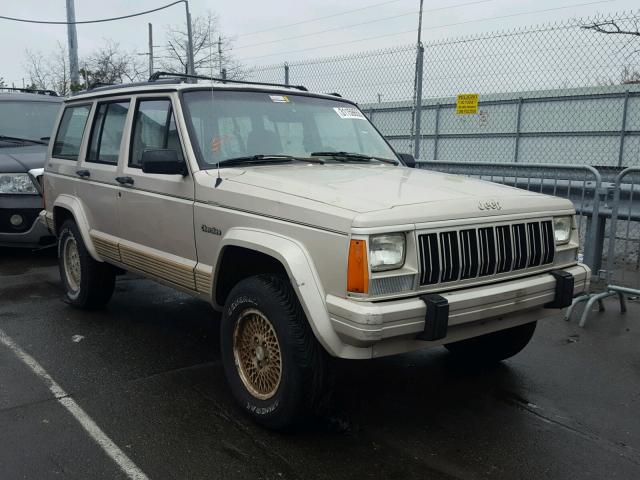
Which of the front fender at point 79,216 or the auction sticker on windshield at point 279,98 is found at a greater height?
the auction sticker on windshield at point 279,98

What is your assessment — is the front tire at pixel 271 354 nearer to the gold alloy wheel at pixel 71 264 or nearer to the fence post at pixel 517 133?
the gold alloy wheel at pixel 71 264

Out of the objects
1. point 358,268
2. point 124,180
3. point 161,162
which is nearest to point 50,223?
point 124,180

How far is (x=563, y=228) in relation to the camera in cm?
389

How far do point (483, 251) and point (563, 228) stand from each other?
840 millimetres

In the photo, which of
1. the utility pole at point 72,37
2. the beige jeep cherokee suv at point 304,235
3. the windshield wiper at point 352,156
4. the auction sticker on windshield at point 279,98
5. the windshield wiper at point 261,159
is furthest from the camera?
the utility pole at point 72,37

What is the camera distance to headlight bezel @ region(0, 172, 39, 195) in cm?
752

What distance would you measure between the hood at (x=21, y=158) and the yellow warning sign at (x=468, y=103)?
5.37m

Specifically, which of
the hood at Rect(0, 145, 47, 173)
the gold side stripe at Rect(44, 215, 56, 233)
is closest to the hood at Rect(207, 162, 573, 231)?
the gold side stripe at Rect(44, 215, 56, 233)

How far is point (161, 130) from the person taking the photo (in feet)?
14.8

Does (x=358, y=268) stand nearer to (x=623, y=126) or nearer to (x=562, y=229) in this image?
(x=562, y=229)

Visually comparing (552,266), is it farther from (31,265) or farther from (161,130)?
(31,265)

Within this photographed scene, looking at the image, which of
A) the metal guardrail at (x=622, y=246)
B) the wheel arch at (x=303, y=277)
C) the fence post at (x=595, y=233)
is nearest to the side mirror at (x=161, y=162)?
the wheel arch at (x=303, y=277)

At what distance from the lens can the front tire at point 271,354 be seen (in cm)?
325

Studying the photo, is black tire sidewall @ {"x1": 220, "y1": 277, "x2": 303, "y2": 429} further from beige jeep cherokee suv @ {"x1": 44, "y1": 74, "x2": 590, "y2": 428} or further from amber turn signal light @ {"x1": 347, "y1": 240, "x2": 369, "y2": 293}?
amber turn signal light @ {"x1": 347, "y1": 240, "x2": 369, "y2": 293}
